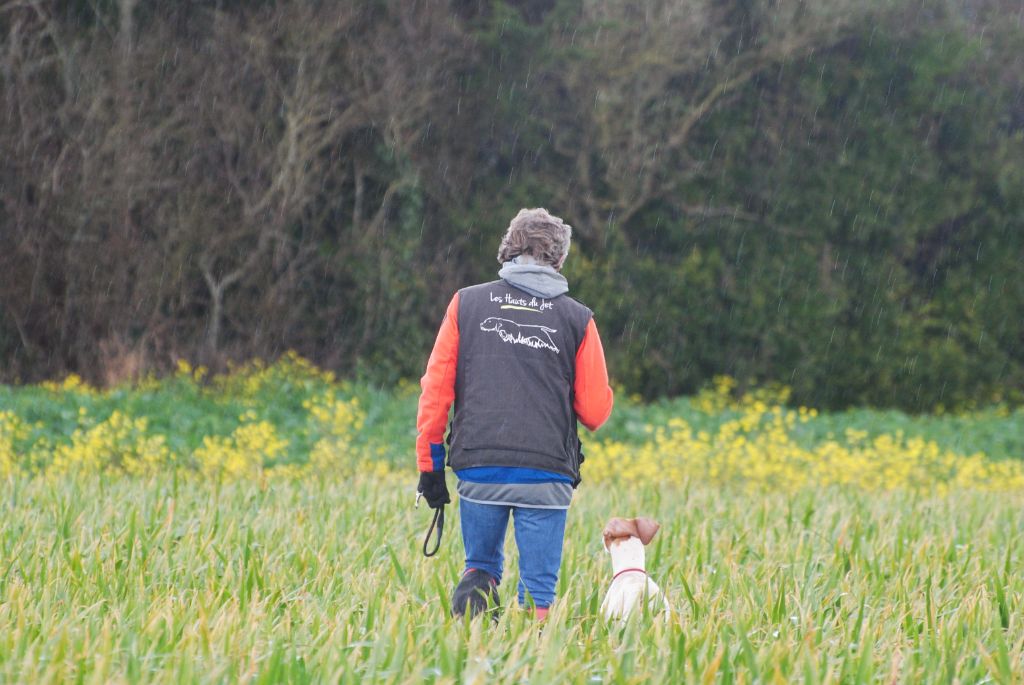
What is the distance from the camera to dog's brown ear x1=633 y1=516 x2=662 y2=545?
12.3ft

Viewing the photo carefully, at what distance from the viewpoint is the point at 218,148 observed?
43.9 feet

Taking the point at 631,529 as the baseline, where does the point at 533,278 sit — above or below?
above

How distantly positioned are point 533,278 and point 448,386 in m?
0.42

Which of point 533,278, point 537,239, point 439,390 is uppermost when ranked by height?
point 537,239

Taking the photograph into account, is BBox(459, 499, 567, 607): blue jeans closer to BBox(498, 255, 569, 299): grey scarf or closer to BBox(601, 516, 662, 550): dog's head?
BBox(601, 516, 662, 550): dog's head

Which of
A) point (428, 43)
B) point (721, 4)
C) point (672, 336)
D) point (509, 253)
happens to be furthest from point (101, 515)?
point (721, 4)

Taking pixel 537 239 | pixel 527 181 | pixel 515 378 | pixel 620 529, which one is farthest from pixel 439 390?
pixel 527 181

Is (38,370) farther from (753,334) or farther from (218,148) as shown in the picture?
(753,334)

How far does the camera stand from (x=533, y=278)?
12.1 feet

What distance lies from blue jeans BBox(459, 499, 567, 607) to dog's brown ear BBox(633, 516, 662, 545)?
241 mm

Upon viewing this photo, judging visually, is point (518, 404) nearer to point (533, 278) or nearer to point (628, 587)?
point (533, 278)

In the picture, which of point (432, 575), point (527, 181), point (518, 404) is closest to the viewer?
point (518, 404)

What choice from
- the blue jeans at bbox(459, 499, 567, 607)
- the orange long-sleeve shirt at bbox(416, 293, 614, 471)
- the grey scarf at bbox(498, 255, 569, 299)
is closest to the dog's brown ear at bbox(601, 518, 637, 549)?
the blue jeans at bbox(459, 499, 567, 607)

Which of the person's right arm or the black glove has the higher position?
the person's right arm
